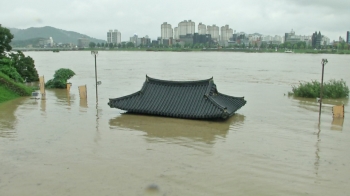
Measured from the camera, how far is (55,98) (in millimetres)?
18188

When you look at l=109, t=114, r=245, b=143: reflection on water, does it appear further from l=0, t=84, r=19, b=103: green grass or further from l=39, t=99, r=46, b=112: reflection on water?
l=0, t=84, r=19, b=103: green grass

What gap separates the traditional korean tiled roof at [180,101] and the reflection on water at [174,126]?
0.78 feet

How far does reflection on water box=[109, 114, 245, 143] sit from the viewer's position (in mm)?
10484

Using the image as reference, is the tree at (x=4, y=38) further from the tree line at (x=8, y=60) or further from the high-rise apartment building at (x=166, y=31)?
the high-rise apartment building at (x=166, y=31)

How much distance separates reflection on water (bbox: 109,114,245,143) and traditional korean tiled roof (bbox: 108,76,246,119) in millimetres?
237

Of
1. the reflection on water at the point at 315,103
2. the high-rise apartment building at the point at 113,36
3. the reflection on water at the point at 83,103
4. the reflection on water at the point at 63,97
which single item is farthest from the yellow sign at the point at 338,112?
the high-rise apartment building at the point at 113,36

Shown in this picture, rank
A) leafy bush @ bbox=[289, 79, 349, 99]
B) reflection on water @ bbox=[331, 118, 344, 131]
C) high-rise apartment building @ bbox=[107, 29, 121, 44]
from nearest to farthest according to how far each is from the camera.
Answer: reflection on water @ bbox=[331, 118, 344, 131]
leafy bush @ bbox=[289, 79, 349, 99]
high-rise apartment building @ bbox=[107, 29, 121, 44]

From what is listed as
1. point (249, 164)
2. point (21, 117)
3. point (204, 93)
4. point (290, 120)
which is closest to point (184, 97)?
point (204, 93)

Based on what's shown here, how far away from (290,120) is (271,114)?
131cm

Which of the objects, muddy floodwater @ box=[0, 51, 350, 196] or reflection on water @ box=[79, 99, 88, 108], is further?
reflection on water @ box=[79, 99, 88, 108]

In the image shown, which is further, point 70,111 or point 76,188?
point 70,111

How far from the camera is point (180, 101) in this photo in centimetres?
1264

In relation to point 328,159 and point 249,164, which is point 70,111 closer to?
point 249,164

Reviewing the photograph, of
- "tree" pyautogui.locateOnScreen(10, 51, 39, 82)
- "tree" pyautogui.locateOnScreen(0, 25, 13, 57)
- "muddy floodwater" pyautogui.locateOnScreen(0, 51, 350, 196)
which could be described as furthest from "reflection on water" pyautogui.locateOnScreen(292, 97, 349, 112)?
"tree" pyautogui.locateOnScreen(10, 51, 39, 82)
